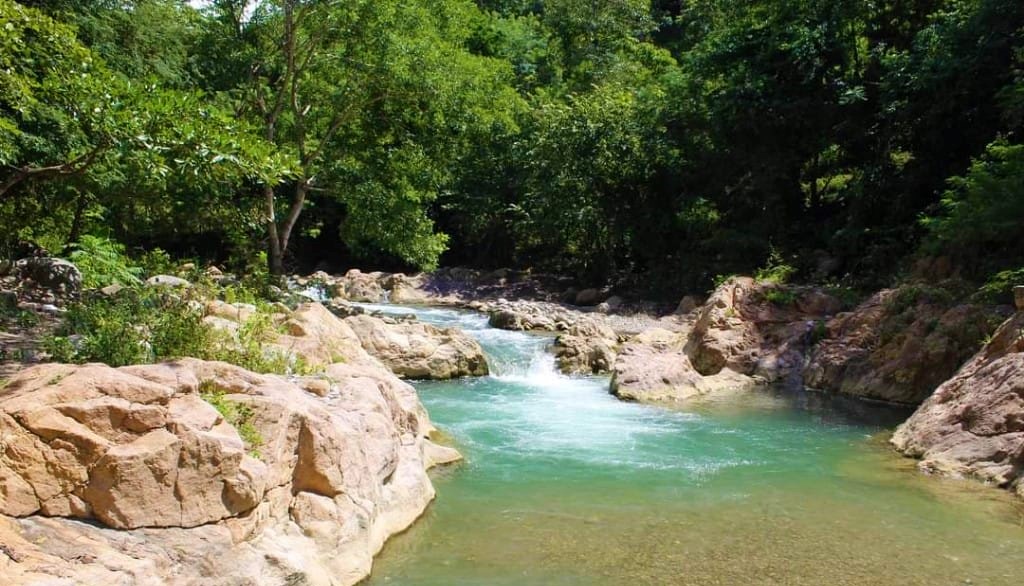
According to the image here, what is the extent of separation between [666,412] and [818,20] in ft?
43.1

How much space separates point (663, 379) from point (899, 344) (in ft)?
12.1

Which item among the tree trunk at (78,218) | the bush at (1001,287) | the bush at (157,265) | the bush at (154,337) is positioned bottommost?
the bush at (154,337)

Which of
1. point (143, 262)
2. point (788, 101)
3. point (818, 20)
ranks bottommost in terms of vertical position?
point (143, 262)

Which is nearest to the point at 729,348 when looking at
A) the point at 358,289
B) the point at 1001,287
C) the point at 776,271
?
the point at 1001,287

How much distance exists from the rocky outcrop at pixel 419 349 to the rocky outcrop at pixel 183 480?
7708 millimetres

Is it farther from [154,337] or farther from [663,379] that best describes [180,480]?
[663,379]

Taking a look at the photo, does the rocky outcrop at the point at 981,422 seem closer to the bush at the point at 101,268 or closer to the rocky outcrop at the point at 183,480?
the rocky outcrop at the point at 183,480

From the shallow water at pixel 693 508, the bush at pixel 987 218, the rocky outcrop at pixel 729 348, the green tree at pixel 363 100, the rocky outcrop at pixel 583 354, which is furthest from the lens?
the green tree at pixel 363 100

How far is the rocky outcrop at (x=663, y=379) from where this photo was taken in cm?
1284

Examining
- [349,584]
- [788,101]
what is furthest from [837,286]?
[349,584]

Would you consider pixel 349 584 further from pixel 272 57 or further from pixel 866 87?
pixel 866 87

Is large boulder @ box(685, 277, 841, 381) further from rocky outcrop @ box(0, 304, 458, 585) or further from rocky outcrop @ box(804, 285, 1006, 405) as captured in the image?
rocky outcrop @ box(0, 304, 458, 585)

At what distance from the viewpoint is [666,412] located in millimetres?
11891

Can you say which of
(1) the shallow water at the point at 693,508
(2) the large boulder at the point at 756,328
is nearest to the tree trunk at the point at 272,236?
(1) the shallow water at the point at 693,508
